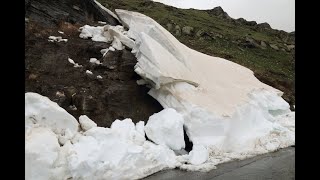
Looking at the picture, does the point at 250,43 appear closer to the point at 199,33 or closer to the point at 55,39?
the point at 199,33

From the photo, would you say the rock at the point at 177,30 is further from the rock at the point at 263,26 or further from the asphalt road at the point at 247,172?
the asphalt road at the point at 247,172

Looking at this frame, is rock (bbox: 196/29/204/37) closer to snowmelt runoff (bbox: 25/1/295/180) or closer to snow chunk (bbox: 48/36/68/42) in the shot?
snowmelt runoff (bbox: 25/1/295/180)

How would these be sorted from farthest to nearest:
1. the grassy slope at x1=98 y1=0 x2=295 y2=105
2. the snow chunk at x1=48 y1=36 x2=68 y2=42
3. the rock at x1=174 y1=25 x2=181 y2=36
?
the rock at x1=174 y1=25 x2=181 y2=36
the grassy slope at x1=98 y1=0 x2=295 y2=105
the snow chunk at x1=48 y1=36 x2=68 y2=42

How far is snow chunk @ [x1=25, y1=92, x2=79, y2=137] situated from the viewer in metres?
11.6

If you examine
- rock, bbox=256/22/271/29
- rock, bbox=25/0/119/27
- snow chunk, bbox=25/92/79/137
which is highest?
rock, bbox=25/0/119/27

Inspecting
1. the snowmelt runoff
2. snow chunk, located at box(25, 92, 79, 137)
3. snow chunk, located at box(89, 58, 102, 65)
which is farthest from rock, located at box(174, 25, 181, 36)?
snow chunk, located at box(25, 92, 79, 137)

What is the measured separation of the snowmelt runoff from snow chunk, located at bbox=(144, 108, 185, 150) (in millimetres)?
35

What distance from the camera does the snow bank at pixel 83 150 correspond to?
10263 mm

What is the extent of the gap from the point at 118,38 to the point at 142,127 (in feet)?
25.0

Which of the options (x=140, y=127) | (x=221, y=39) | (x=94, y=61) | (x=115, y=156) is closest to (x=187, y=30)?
(x=221, y=39)

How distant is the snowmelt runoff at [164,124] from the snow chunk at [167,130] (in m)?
0.04

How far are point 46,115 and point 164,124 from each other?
426cm
